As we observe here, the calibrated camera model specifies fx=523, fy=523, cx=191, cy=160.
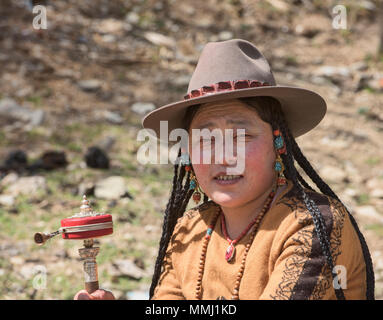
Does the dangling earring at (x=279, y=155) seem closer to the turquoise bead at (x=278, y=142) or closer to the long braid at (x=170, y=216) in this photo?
the turquoise bead at (x=278, y=142)

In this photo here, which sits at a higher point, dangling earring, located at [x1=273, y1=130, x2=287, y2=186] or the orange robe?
dangling earring, located at [x1=273, y1=130, x2=287, y2=186]

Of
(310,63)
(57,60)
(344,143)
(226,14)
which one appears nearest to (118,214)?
(344,143)

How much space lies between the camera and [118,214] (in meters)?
5.29

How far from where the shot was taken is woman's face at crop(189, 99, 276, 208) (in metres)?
2.38

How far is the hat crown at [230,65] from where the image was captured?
2.44m

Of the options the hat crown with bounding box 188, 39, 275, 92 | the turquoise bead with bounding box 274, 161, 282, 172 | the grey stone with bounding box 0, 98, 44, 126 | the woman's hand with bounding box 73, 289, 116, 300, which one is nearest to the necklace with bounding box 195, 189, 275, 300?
the turquoise bead with bounding box 274, 161, 282, 172

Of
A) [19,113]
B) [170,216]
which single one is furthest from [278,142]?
[19,113]

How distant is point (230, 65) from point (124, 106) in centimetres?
582

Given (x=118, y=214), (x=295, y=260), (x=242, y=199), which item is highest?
(x=118, y=214)

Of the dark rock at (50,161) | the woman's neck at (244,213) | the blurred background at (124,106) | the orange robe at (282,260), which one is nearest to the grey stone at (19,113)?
the blurred background at (124,106)

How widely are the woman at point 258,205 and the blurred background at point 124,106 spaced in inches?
67.5

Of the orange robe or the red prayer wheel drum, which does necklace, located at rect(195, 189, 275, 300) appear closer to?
the orange robe
